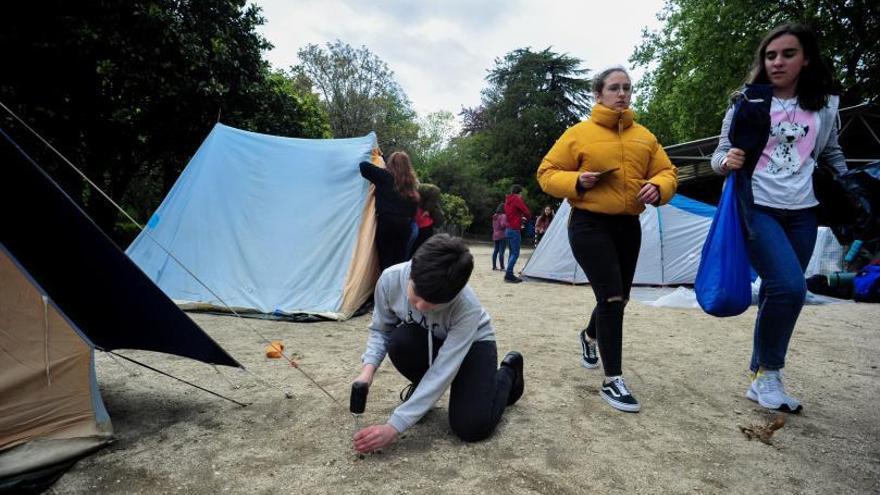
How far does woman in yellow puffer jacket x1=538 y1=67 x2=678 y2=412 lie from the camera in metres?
2.33

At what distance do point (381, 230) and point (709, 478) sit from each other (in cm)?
364

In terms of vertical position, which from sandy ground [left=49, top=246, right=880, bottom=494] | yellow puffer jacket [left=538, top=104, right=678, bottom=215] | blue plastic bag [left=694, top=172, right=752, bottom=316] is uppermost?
yellow puffer jacket [left=538, top=104, right=678, bottom=215]

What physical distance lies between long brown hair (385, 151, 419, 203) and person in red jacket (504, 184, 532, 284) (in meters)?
3.36

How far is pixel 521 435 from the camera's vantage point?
2.03 m

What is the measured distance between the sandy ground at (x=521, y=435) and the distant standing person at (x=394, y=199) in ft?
5.19

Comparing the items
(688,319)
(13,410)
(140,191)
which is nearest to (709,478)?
(13,410)

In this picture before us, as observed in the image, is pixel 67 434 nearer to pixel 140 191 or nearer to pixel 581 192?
pixel 581 192

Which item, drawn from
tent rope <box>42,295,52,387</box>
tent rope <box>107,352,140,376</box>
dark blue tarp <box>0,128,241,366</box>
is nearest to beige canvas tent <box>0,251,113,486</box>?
tent rope <box>42,295,52,387</box>

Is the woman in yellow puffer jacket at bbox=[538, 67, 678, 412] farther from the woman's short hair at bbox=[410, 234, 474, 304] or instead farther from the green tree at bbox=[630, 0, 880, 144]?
the green tree at bbox=[630, 0, 880, 144]

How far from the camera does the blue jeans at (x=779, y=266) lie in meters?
2.15

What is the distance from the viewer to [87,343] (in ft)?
5.69

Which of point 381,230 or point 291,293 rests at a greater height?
point 381,230

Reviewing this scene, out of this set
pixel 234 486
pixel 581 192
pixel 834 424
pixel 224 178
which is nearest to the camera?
pixel 234 486

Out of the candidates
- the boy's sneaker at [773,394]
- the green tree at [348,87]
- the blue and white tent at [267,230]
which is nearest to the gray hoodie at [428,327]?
the boy's sneaker at [773,394]
